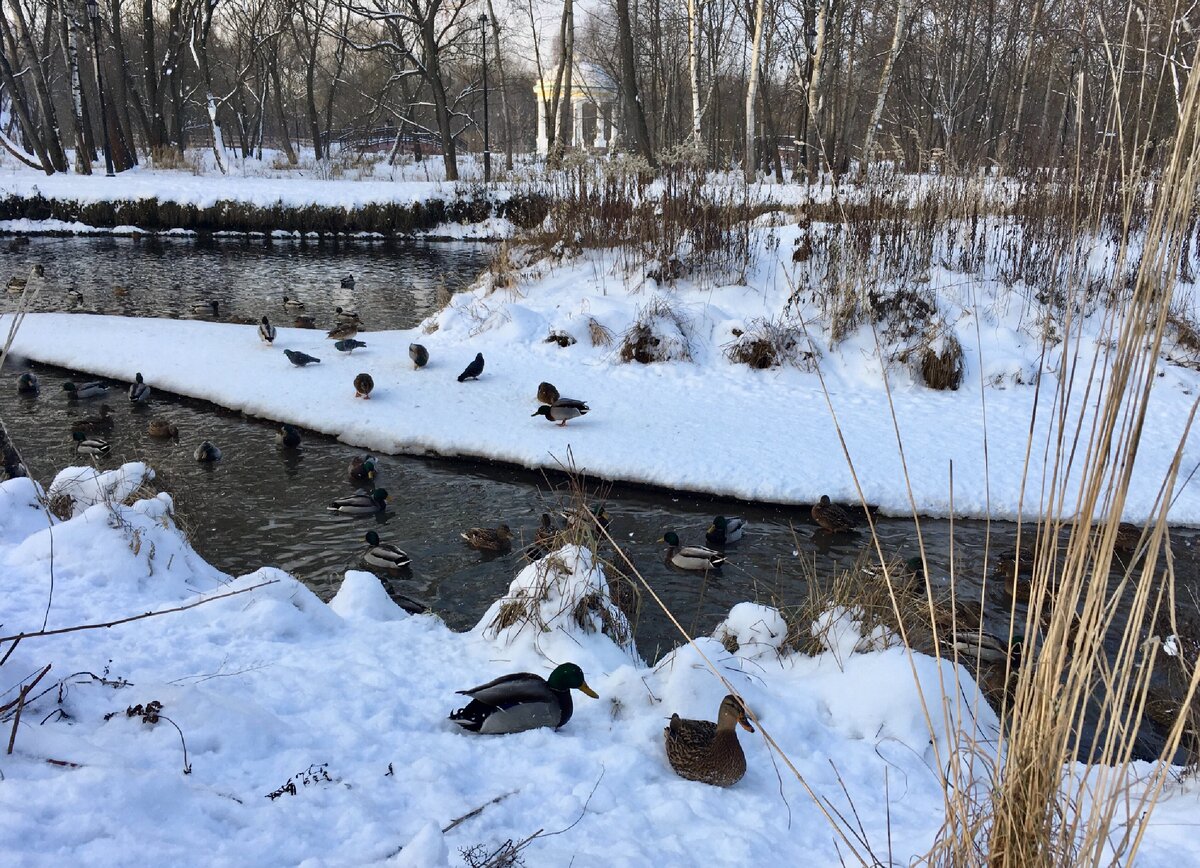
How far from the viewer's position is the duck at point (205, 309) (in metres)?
14.2

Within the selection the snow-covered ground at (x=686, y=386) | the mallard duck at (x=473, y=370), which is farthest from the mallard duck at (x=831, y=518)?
the mallard duck at (x=473, y=370)

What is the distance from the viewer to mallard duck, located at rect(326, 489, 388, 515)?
23.7 ft

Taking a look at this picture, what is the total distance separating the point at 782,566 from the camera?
6.55m

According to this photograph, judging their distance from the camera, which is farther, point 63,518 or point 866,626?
point 63,518

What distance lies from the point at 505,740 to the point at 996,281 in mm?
10762

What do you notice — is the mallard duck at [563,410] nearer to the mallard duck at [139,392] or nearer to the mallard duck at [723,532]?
the mallard duck at [723,532]

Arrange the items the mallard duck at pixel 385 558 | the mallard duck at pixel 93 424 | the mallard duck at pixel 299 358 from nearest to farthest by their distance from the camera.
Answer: the mallard duck at pixel 385 558, the mallard duck at pixel 93 424, the mallard duck at pixel 299 358

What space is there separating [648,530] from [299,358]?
6197 millimetres

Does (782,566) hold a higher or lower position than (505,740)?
lower

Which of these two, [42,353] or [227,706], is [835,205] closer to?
[227,706]

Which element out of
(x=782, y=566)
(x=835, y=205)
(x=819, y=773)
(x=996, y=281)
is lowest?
(x=782, y=566)

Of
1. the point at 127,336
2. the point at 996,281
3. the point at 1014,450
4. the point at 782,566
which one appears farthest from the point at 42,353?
the point at 996,281

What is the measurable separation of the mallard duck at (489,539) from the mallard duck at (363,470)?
5.70 feet

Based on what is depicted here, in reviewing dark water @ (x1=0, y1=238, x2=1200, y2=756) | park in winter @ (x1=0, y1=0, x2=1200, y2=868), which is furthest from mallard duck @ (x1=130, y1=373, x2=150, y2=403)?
dark water @ (x1=0, y1=238, x2=1200, y2=756)
